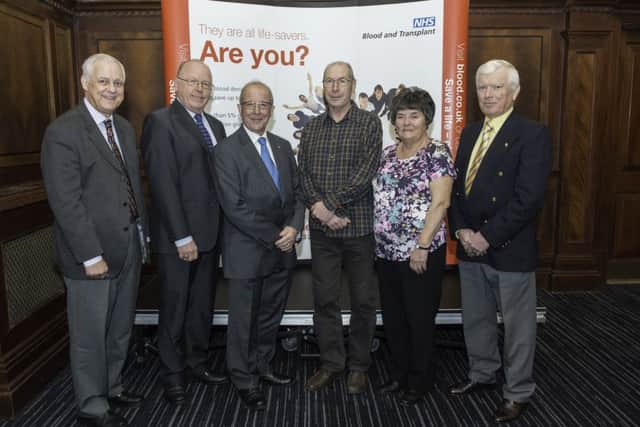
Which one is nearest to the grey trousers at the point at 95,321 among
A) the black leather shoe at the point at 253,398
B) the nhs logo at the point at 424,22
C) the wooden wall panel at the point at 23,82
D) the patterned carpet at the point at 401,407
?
the patterned carpet at the point at 401,407

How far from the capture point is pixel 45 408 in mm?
2557

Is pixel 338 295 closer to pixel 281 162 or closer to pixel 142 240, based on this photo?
pixel 281 162

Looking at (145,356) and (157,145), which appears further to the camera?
(145,356)

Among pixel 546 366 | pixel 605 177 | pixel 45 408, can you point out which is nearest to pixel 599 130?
pixel 605 177

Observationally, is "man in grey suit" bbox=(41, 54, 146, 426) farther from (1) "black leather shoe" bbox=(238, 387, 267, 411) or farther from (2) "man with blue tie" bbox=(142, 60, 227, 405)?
(1) "black leather shoe" bbox=(238, 387, 267, 411)

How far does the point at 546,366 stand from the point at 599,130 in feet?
7.64

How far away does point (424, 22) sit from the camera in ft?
12.0

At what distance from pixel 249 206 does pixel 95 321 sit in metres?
0.85

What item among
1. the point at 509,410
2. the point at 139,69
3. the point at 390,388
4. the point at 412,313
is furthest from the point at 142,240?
the point at 139,69

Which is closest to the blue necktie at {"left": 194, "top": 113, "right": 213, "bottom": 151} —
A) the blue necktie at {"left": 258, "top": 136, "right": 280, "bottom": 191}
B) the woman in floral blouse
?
the blue necktie at {"left": 258, "top": 136, "right": 280, "bottom": 191}

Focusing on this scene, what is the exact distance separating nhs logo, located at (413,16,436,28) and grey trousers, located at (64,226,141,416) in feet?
8.20

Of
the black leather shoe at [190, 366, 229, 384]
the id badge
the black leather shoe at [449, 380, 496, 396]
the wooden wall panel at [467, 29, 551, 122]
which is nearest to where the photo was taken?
the id badge

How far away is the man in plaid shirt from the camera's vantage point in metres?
2.44

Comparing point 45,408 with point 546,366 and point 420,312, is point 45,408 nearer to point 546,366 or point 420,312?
point 420,312
